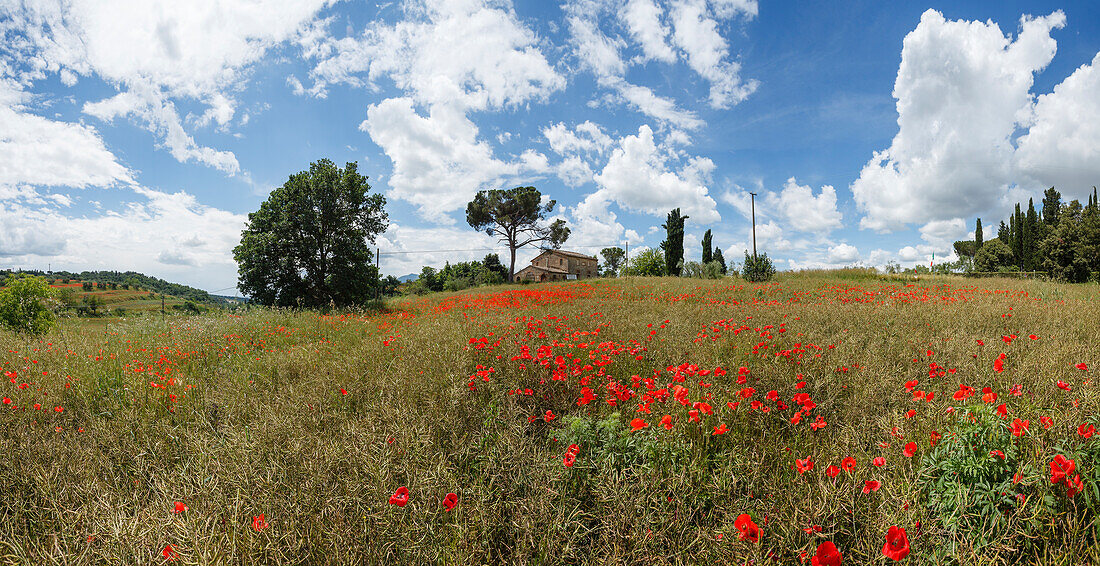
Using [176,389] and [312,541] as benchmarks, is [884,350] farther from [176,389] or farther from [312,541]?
[176,389]

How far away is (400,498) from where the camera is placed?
1.63 meters

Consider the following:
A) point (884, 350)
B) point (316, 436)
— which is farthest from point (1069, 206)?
point (316, 436)

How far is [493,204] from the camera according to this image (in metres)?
42.0

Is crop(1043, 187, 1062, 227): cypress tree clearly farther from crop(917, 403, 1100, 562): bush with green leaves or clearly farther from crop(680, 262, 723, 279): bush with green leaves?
crop(917, 403, 1100, 562): bush with green leaves

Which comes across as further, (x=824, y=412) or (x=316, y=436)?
(x=824, y=412)

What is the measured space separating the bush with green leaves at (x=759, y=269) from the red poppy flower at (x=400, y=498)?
78.0 ft

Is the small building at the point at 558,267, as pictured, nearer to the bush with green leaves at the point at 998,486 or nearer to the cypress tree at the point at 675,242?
the cypress tree at the point at 675,242

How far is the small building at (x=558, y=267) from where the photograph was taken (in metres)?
55.4

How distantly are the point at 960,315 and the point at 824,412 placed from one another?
537cm

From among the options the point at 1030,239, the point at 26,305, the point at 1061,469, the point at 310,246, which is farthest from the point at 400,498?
the point at 1030,239

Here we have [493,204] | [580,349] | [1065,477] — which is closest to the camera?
[1065,477]

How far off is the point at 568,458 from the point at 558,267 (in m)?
56.3

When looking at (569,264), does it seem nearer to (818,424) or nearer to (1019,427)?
(818,424)

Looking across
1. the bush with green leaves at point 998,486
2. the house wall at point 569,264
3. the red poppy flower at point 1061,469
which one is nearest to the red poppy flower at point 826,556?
the bush with green leaves at point 998,486
